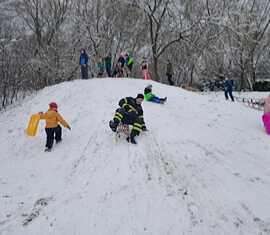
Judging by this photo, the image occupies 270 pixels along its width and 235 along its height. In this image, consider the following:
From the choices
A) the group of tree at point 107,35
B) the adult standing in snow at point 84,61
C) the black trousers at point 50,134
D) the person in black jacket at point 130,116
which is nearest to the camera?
the person in black jacket at point 130,116

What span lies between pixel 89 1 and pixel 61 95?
1641 cm

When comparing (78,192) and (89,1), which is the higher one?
(89,1)

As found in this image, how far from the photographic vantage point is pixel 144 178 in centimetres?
768

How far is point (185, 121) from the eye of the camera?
12.0m

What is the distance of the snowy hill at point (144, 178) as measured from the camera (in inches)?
244

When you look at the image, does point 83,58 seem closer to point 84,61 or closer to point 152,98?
point 84,61

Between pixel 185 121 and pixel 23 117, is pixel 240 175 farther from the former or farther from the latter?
pixel 23 117

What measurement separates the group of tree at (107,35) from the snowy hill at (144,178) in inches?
606

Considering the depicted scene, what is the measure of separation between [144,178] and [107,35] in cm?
2557

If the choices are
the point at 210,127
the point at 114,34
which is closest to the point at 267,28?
the point at 114,34

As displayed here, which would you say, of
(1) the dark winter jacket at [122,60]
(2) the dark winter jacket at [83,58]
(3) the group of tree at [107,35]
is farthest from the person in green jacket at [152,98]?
(3) the group of tree at [107,35]

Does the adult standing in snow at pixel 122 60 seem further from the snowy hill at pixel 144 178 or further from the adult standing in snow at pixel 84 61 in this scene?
the snowy hill at pixel 144 178

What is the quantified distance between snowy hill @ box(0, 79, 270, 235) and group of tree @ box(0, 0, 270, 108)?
15403mm

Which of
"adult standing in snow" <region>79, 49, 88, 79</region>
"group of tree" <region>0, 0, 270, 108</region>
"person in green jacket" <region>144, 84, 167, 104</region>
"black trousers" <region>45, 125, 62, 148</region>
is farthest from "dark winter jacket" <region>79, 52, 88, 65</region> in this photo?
"black trousers" <region>45, 125, 62, 148</region>
